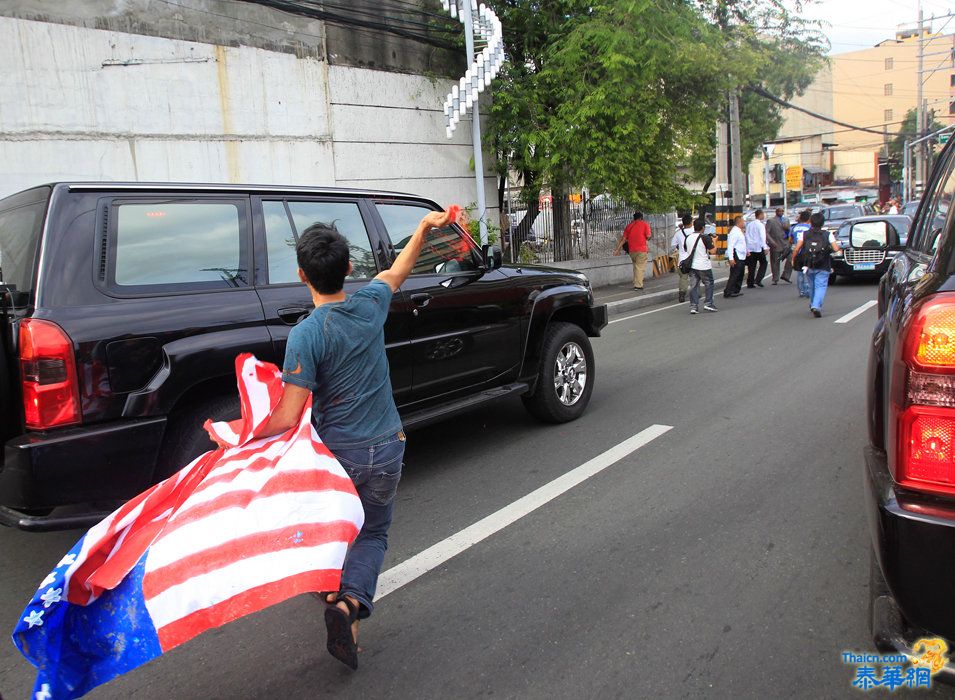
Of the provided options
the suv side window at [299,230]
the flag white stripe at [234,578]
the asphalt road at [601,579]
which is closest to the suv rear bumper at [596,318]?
the asphalt road at [601,579]

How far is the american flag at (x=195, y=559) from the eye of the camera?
2.16 meters

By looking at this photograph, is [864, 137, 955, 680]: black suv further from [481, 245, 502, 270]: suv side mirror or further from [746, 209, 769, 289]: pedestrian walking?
[746, 209, 769, 289]: pedestrian walking

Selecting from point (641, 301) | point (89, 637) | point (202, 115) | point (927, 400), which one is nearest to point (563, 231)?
point (641, 301)

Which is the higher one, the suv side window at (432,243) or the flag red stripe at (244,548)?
the suv side window at (432,243)

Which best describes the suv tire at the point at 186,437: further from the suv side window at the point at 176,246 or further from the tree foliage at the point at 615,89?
the tree foliage at the point at 615,89

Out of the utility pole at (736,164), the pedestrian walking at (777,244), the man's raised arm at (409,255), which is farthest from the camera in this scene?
the utility pole at (736,164)

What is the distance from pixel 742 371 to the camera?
7.63m

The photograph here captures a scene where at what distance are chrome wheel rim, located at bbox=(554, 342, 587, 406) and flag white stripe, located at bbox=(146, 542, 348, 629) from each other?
365 cm

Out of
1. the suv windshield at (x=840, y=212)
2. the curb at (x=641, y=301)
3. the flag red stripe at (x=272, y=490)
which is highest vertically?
the suv windshield at (x=840, y=212)

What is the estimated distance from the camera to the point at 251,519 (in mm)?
2297

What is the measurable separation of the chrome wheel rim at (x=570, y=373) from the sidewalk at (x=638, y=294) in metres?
6.40

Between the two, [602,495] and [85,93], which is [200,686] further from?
[85,93]

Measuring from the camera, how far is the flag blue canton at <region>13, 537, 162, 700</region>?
2.12 m

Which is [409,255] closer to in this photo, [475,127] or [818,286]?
[818,286]
